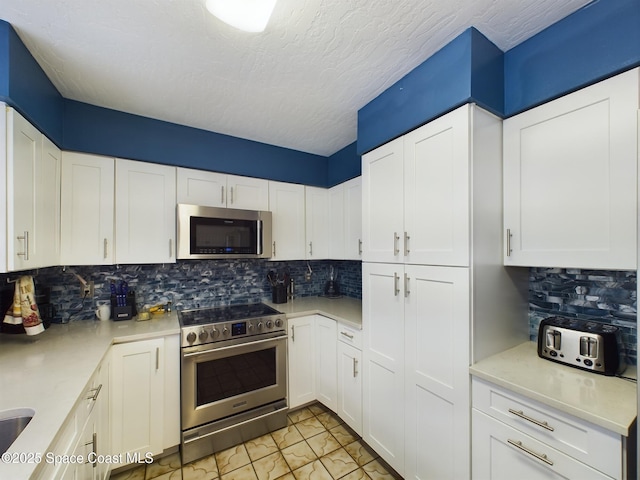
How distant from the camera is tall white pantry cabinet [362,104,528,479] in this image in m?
1.34

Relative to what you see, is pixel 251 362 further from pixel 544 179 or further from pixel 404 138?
pixel 544 179

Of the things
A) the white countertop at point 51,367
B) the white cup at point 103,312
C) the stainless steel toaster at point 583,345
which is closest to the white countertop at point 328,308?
the white countertop at point 51,367

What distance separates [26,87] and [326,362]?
2621mm

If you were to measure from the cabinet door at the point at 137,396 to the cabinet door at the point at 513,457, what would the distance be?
1930 millimetres

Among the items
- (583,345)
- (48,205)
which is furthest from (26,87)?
(583,345)

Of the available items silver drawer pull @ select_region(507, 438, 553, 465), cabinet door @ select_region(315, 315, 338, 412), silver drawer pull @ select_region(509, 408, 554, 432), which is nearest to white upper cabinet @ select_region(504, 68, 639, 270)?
silver drawer pull @ select_region(509, 408, 554, 432)

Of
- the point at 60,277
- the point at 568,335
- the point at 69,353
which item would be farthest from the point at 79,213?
the point at 568,335

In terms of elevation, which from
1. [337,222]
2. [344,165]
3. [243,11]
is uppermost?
[243,11]

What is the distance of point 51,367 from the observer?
1.30 metres

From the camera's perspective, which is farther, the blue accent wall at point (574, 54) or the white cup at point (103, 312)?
the white cup at point (103, 312)

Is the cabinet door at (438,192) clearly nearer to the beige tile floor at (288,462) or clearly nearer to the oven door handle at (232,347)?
the oven door handle at (232,347)

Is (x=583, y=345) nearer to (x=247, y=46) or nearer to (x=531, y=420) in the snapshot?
(x=531, y=420)

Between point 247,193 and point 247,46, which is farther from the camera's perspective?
point 247,193

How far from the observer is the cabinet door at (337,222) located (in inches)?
109
